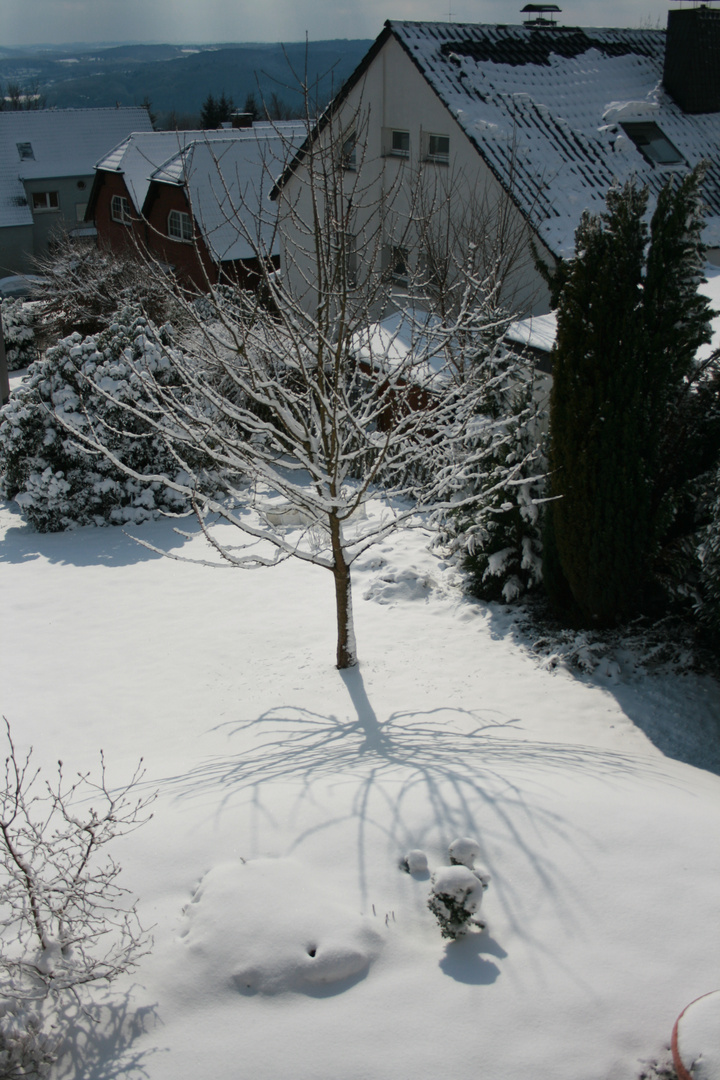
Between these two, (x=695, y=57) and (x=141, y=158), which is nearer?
(x=695, y=57)

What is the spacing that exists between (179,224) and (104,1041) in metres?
26.1

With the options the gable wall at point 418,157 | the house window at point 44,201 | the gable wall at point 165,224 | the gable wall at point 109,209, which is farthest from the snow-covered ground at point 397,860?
the house window at point 44,201

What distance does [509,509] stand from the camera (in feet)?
26.9

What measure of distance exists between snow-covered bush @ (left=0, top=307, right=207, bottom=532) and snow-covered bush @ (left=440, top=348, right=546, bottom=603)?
544 centimetres

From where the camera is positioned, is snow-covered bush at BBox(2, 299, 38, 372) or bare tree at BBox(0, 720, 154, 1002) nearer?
bare tree at BBox(0, 720, 154, 1002)

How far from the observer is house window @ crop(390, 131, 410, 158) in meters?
16.8

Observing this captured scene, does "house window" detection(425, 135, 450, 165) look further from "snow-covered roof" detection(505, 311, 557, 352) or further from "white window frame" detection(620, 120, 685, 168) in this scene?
"snow-covered roof" detection(505, 311, 557, 352)

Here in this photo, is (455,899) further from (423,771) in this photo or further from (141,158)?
(141,158)

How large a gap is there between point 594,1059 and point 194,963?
1621 millimetres

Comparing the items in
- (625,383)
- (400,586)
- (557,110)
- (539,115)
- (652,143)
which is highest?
(557,110)

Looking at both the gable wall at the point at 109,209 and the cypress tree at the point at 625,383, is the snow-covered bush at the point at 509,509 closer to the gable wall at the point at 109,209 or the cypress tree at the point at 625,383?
the cypress tree at the point at 625,383

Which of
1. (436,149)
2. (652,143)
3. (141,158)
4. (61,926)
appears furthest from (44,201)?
(61,926)

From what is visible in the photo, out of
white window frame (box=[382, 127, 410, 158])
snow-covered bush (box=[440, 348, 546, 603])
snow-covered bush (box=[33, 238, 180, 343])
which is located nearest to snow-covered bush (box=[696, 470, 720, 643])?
snow-covered bush (box=[440, 348, 546, 603])

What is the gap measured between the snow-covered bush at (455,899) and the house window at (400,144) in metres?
16.4
